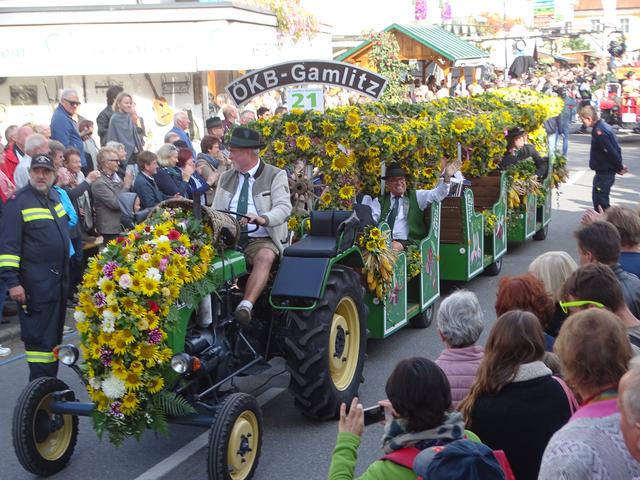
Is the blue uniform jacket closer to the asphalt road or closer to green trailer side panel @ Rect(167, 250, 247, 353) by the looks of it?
the asphalt road

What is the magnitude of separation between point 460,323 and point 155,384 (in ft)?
6.42

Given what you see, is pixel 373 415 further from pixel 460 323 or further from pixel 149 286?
pixel 149 286

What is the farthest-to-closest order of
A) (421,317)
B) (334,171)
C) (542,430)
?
1. (421,317)
2. (334,171)
3. (542,430)

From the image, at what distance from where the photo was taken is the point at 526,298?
4684 mm

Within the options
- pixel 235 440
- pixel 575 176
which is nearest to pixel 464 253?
pixel 235 440

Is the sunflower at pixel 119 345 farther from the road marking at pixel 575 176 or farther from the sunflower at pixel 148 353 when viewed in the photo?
the road marking at pixel 575 176

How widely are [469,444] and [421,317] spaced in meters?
6.33

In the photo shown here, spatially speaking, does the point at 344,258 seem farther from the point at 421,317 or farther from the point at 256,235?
the point at 421,317

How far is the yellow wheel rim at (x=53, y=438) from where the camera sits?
571cm

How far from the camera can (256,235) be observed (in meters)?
6.69

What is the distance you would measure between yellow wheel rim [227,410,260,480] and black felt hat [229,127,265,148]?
214 cm

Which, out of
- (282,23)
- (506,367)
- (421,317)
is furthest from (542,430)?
(282,23)

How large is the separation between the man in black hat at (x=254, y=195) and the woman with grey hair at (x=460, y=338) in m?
2.29

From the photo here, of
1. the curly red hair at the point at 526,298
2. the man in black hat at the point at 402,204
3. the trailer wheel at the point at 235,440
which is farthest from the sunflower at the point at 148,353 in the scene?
the man in black hat at the point at 402,204
